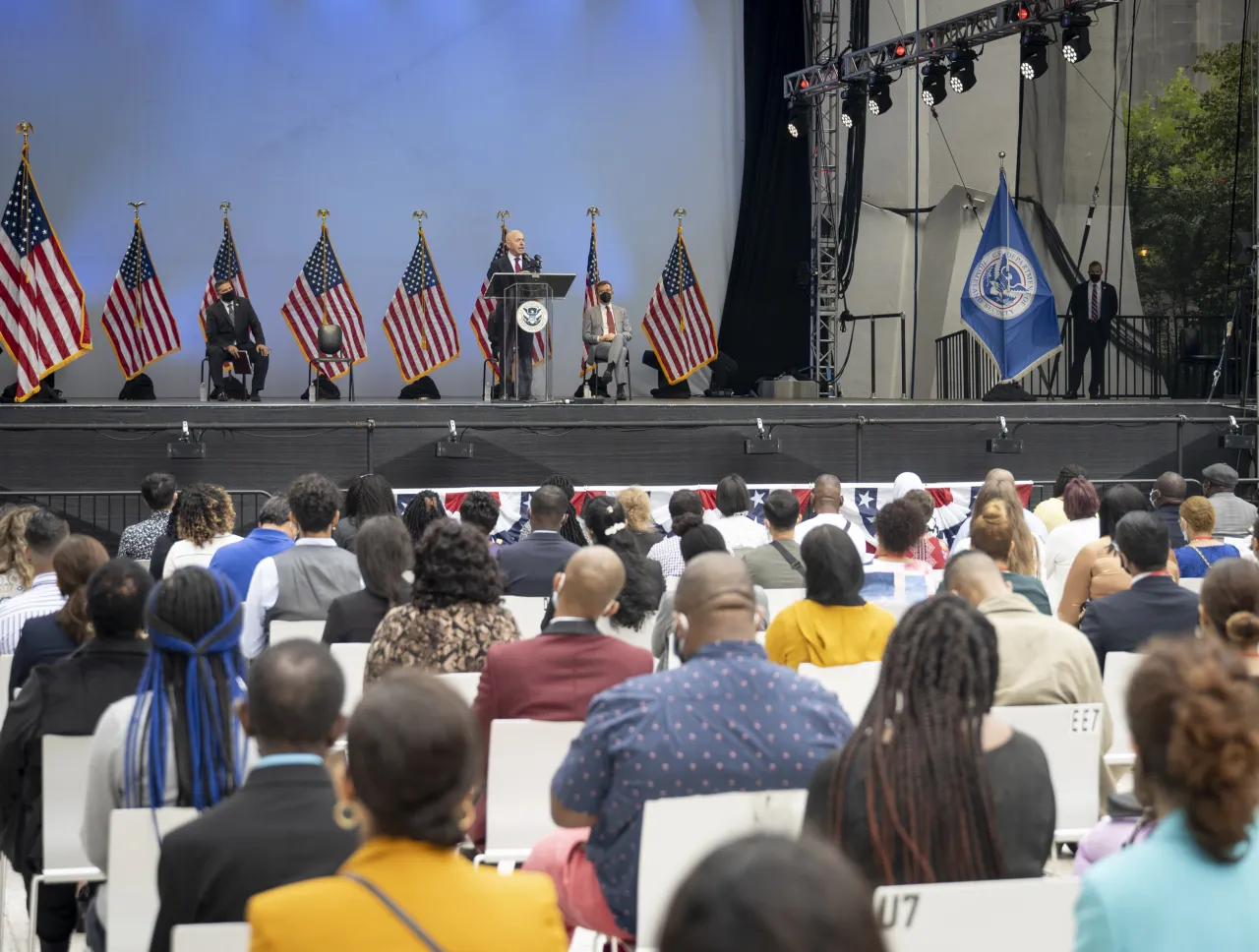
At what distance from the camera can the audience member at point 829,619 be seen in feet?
11.8

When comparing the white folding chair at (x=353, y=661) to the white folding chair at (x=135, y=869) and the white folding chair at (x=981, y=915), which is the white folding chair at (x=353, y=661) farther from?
the white folding chair at (x=981, y=915)

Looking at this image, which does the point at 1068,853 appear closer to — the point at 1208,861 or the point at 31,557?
the point at 1208,861

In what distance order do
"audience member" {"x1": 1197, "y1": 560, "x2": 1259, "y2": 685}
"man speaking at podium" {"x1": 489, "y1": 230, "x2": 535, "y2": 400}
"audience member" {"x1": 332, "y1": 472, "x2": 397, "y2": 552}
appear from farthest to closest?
"man speaking at podium" {"x1": 489, "y1": 230, "x2": 535, "y2": 400}, "audience member" {"x1": 332, "y1": 472, "x2": 397, "y2": 552}, "audience member" {"x1": 1197, "y1": 560, "x2": 1259, "y2": 685}

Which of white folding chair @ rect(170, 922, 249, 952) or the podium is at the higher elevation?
the podium

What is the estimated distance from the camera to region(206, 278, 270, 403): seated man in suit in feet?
39.3

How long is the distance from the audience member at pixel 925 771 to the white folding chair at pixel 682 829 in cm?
20

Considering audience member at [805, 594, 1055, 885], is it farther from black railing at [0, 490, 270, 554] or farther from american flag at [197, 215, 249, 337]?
american flag at [197, 215, 249, 337]

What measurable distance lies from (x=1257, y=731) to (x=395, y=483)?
8994 millimetres

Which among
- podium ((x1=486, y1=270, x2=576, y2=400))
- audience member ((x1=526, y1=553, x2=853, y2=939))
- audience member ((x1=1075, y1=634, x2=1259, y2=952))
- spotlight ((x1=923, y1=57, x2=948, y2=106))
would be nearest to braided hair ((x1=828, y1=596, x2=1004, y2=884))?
audience member ((x1=526, y1=553, x2=853, y2=939))

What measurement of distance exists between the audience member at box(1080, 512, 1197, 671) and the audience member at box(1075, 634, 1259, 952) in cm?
249

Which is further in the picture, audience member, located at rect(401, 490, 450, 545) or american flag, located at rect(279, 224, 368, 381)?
american flag, located at rect(279, 224, 368, 381)

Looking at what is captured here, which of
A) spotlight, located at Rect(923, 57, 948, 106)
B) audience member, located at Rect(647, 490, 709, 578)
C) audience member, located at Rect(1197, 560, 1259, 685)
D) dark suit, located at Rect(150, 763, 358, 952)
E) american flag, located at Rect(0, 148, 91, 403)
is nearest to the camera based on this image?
dark suit, located at Rect(150, 763, 358, 952)

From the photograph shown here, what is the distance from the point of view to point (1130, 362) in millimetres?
14422

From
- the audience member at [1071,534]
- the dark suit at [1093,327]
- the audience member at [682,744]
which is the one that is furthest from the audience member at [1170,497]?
the dark suit at [1093,327]
